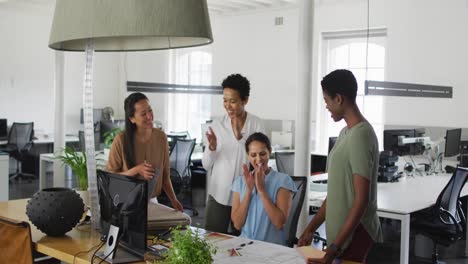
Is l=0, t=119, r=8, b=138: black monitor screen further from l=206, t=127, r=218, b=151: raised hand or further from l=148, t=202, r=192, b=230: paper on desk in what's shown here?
l=148, t=202, r=192, b=230: paper on desk

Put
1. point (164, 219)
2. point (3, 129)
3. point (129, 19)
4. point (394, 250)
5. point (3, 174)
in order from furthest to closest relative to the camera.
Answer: point (3, 129)
point (3, 174)
point (394, 250)
point (164, 219)
point (129, 19)

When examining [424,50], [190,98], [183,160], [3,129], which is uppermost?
[424,50]

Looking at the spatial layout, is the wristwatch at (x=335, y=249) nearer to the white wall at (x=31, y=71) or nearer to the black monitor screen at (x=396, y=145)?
the black monitor screen at (x=396, y=145)

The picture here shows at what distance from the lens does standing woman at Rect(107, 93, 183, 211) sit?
124 inches

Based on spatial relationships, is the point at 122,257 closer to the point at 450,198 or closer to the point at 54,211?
the point at 54,211

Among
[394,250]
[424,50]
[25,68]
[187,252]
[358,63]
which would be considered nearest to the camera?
[187,252]

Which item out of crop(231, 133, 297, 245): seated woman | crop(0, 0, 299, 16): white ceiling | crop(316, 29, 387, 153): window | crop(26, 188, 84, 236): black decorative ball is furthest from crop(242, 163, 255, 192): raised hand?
crop(0, 0, 299, 16): white ceiling

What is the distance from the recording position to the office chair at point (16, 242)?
7.92 ft

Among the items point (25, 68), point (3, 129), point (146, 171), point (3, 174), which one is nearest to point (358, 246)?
point (146, 171)

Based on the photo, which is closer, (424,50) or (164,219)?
(164,219)

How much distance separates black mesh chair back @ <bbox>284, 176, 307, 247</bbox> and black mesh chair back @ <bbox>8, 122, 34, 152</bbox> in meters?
7.22

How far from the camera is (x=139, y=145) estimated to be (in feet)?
10.5

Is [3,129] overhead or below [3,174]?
overhead

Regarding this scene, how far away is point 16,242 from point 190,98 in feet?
29.4
